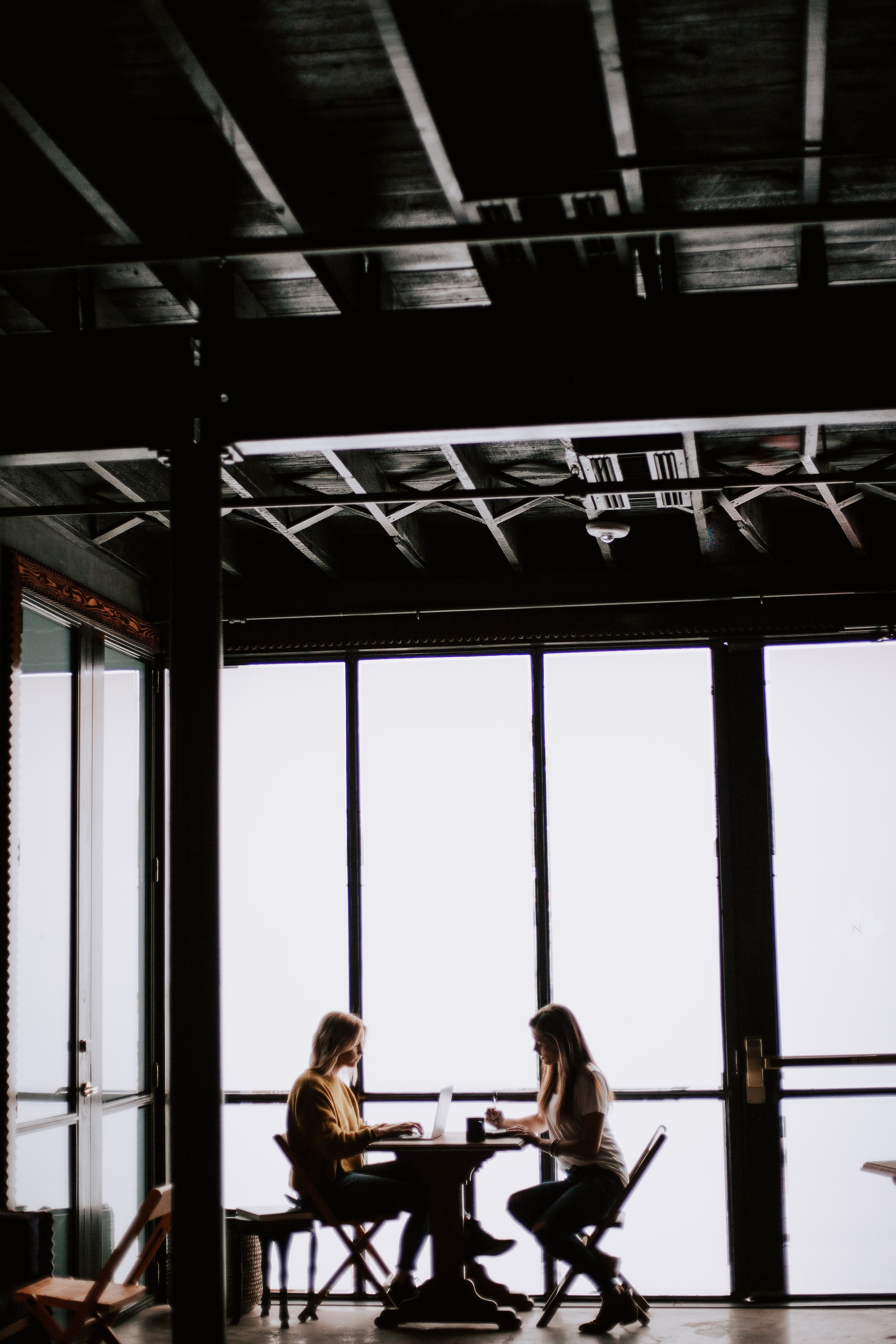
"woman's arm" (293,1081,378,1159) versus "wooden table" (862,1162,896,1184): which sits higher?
"woman's arm" (293,1081,378,1159)

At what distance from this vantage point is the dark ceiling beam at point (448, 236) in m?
3.64

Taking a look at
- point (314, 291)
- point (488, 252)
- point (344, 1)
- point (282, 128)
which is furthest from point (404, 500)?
point (344, 1)

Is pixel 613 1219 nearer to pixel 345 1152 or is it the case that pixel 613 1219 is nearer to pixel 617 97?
pixel 345 1152

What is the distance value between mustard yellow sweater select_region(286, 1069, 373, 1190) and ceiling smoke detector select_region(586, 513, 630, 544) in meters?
2.91

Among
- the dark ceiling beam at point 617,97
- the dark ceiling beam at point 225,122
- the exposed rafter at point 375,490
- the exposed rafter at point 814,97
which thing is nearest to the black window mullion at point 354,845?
the exposed rafter at point 375,490

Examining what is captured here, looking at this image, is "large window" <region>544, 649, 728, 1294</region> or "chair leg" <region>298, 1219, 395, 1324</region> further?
"large window" <region>544, 649, 728, 1294</region>

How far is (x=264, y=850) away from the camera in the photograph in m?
7.75

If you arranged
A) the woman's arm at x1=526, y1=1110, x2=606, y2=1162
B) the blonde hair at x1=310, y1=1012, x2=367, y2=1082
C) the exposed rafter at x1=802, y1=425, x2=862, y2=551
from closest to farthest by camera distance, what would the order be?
1. the exposed rafter at x1=802, y1=425, x2=862, y2=551
2. the woman's arm at x1=526, y1=1110, x2=606, y2=1162
3. the blonde hair at x1=310, y1=1012, x2=367, y2=1082

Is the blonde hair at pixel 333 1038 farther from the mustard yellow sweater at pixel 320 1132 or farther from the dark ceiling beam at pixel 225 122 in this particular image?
the dark ceiling beam at pixel 225 122

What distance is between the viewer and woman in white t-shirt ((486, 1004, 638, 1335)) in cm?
618

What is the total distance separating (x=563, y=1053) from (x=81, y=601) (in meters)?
3.27

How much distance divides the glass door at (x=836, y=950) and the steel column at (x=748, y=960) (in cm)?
7

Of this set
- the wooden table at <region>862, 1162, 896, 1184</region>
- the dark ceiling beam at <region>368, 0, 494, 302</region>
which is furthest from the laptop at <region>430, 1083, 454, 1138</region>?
the dark ceiling beam at <region>368, 0, 494, 302</region>

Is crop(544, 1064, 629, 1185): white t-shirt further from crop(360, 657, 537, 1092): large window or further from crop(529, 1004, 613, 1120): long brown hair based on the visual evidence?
crop(360, 657, 537, 1092): large window
